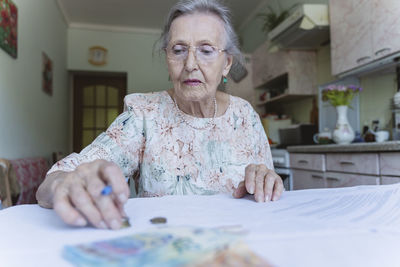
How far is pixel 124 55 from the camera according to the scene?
18.5 feet

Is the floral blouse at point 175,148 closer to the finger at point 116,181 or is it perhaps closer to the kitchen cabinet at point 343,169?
the finger at point 116,181

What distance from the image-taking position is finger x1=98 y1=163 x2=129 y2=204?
443 mm

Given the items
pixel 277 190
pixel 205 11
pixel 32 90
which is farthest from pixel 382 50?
pixel 32 90

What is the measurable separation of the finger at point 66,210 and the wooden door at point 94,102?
555 cm

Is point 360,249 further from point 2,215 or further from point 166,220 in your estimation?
point 2,215

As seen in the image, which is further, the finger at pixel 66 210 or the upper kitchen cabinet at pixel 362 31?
the upper kitchen cabinet at pixel 362 31

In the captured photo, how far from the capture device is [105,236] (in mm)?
383

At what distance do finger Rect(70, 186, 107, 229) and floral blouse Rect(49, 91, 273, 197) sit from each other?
0.53 metres

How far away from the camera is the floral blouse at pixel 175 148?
1.06m

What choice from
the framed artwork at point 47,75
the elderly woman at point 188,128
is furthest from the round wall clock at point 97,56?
the elderly woman at point 188,128

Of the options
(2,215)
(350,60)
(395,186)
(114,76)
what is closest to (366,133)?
Result: (350,60)

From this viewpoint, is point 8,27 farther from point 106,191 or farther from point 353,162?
point 353,162

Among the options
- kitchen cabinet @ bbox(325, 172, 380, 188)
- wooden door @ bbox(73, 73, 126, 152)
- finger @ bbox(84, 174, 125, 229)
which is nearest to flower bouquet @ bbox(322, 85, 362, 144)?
kitchen cabinet @ bbox(325, 172, 380, 188)

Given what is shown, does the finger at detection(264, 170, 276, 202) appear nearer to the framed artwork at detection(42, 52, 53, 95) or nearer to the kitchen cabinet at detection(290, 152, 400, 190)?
the kitchen cabinet at detection(290, 152, 400, 190)
